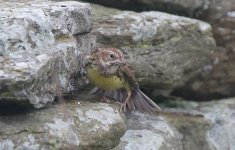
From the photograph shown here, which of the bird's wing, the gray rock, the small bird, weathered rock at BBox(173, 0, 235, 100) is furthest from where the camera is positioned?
weathered rock at BBox(173, 0, 235, 100)

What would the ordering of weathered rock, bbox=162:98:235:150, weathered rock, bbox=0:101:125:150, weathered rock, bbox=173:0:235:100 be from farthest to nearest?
weathered rock, bbox=173:0:235:100 → weathered rock, bbox=162:98:235:150 → weathered rock, bbox=0:101:125:150

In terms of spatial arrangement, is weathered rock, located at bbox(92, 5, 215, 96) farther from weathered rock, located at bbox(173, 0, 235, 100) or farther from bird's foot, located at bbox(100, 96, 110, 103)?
bird's foot, located at bbox(100, 96, 110, 103)

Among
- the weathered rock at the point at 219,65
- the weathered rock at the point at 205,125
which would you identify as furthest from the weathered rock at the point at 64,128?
the weathered rock at the point at 219,65

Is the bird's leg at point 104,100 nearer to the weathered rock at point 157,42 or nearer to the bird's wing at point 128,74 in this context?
the bird's wing at point 128,74

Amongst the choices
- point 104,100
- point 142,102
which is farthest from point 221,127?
point 104,100

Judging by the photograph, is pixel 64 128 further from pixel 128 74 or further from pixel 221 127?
pixel 221 127

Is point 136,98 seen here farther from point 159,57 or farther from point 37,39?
point 37,39

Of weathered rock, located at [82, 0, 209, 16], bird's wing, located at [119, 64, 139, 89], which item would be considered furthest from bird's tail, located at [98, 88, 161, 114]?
weathered rock, located at [82, 0, 209, 16]
